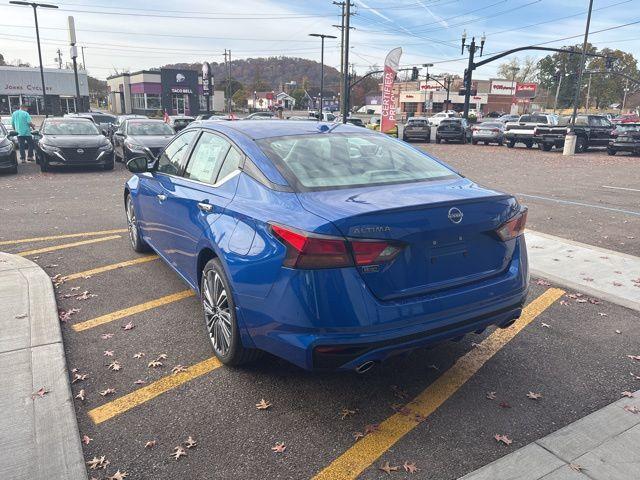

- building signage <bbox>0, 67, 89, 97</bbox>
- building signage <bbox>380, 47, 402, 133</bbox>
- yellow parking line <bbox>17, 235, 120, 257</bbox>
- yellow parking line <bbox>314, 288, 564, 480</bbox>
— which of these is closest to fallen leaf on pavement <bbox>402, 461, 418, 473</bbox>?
yellow parking line <bbox>314, 288, 564, 480</bbox>

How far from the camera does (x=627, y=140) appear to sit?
2336 cm

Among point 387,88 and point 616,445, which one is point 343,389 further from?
point 387,88

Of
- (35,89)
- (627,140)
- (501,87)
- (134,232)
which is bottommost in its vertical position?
(134,232)

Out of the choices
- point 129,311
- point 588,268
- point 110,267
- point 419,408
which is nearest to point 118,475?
point 419,408

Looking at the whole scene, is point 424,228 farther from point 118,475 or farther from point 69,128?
point 69,128

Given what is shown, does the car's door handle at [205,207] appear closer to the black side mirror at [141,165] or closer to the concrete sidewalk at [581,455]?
the black side mirror at [141,165]

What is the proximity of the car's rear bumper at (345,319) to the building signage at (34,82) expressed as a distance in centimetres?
6962

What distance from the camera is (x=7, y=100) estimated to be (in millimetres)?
60938

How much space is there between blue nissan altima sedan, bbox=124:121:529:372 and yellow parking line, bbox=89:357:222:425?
0.43 ft

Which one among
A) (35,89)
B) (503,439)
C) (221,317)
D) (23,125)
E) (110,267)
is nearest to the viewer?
(503,439)

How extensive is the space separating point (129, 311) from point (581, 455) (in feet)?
12.0

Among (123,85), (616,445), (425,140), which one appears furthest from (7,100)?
(616,445)

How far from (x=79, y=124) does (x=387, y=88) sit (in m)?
14.2

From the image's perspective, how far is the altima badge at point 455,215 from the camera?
9.43 ft
